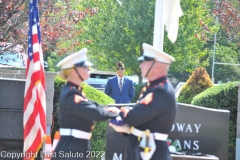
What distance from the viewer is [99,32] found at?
29.1 meters

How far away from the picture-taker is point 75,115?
21.2ft

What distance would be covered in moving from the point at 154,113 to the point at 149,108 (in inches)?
2.8

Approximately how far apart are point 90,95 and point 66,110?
385 centimetres

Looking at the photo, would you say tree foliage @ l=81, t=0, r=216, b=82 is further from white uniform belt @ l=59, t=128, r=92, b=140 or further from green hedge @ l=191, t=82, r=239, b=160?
white uniform belt @ l=59, t=128, r=92, b=140

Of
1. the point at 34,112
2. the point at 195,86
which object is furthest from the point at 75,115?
the point at 195,86

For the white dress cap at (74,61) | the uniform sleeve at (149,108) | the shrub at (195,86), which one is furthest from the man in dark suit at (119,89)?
the uniform sleeve at (149,108)

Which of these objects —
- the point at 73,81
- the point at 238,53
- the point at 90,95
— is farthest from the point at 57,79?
the point at 238,53

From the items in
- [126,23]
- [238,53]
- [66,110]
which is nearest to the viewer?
[66,110]

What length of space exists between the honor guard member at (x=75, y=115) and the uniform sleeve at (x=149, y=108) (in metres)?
0.39

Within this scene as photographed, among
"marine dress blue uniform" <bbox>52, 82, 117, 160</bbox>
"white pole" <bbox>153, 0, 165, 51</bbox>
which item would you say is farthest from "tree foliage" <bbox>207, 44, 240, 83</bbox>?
"marine dress blue uniform" <bbox>52, 82, 117, 160</bbox>

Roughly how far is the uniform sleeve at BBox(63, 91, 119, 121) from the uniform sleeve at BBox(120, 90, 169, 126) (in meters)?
0.34

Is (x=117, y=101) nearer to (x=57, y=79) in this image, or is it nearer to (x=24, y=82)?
(x=57, y=79)

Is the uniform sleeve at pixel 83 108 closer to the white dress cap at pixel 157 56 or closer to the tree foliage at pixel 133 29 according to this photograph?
the white dress cap at pixel 157 56

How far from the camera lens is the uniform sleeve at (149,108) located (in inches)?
243
